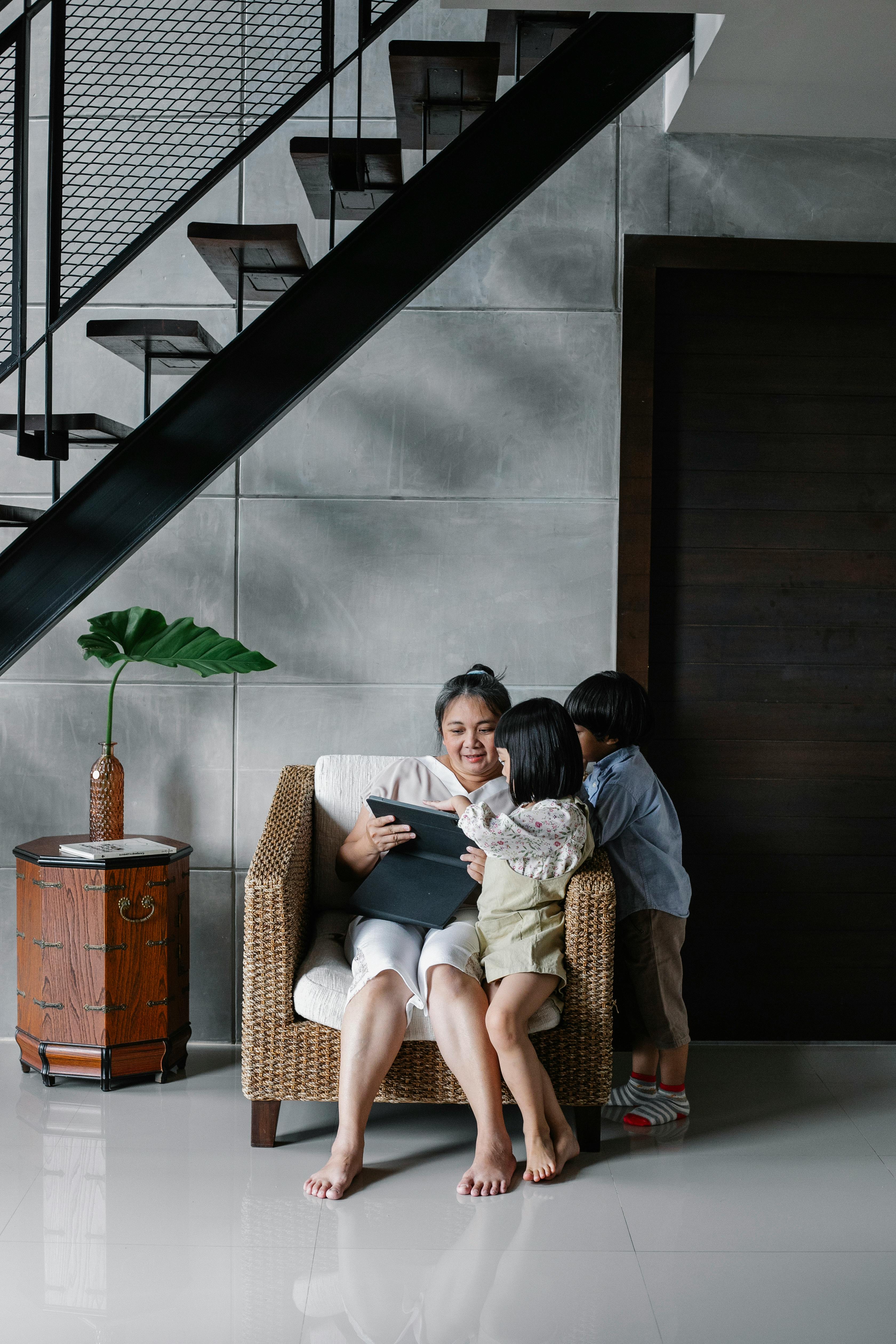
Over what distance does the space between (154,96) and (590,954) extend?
2795 millimetres

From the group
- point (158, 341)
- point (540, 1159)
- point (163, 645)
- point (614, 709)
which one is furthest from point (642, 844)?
point (158, 341)

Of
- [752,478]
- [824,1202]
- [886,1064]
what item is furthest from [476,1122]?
[752,478]

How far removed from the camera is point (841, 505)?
3473 millimetres

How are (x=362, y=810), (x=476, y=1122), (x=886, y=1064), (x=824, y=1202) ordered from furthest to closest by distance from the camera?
(x=886, y=1064) → (x=362, y=810) → (x=476, y=1122) → (x=824, y=1202)

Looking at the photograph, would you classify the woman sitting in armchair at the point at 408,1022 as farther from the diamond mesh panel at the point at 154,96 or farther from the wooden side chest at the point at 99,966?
the diamond mesh panel at the point at 154,96

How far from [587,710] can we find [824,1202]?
1265mm

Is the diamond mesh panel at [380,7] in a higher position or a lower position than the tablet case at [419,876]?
higher

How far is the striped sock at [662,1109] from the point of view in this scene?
286 centimetres

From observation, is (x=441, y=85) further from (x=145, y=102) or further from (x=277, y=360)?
(x=145, y=102)

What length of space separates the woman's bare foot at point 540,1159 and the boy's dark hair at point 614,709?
100cm

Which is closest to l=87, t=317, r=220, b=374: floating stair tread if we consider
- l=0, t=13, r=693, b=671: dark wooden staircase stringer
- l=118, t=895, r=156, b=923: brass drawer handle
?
l=0, t=13, r=693, b=671: dark wooden staircase stringer

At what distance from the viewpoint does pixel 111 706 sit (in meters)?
3.12

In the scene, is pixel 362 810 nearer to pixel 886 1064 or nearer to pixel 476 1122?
pixel 476 1122

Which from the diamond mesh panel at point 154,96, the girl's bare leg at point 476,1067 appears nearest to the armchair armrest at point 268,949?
the girl's bare leg at point 476,1067
